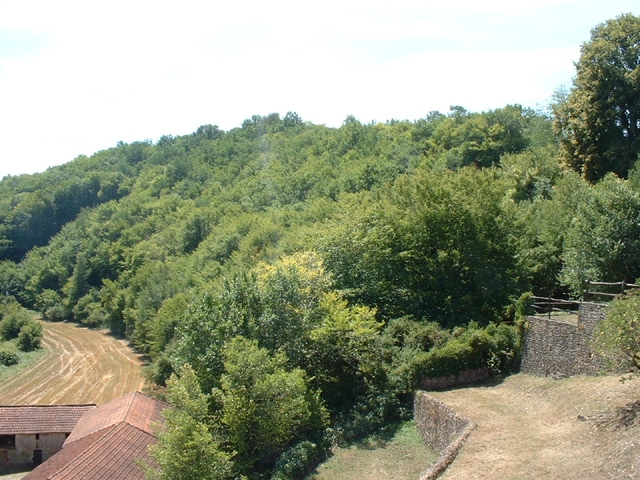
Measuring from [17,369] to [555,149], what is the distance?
162 feet

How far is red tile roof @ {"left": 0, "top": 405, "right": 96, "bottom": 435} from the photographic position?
29.9 m

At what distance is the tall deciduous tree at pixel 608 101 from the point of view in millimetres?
30188

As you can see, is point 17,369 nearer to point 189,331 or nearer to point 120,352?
point 120,352

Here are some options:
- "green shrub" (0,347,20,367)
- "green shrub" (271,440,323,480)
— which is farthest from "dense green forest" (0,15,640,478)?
"green shrub" (0,347,20,367)

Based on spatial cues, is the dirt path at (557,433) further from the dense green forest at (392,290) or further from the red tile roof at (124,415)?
the red tile roof at (124,415)

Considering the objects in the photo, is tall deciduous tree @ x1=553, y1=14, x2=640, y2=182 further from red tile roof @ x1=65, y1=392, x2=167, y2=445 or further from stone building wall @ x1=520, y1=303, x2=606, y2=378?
red tile roof @ x1=65, y1=392, x2=167, y2=445

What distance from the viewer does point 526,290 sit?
85.2 feet

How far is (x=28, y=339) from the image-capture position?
63.1 metres

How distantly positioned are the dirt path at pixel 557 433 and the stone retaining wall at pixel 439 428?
0.89 feet

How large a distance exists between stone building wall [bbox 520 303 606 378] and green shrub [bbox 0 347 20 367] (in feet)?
168

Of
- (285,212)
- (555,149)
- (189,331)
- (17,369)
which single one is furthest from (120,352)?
(555,149)

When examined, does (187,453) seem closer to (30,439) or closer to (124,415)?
(124,415)

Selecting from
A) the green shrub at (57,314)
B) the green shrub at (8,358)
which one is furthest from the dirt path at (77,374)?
the green shrub at (57,314)

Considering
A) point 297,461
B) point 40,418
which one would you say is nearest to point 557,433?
point 297,461
